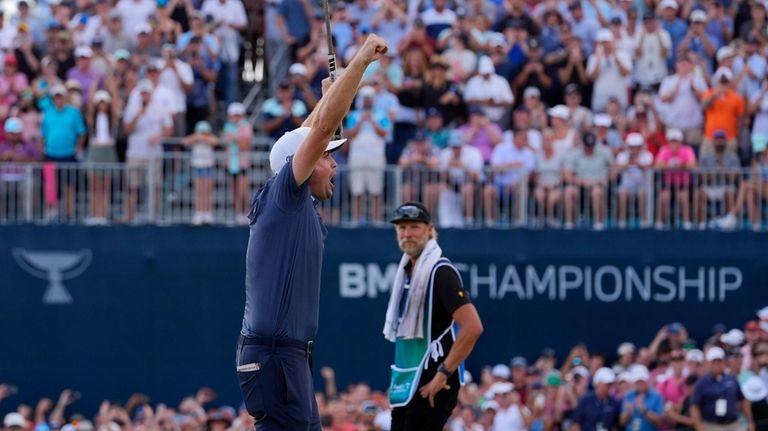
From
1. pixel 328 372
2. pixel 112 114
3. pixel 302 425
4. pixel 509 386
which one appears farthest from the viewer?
pixel 112 114

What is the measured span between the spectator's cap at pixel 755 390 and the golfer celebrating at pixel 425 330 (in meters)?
7.35

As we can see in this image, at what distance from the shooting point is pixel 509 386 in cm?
1764

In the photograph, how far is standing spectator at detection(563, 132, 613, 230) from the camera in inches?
759

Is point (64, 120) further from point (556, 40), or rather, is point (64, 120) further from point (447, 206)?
point (556, 40)

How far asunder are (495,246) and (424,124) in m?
1.85

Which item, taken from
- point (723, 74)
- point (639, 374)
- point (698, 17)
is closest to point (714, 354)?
point (639, 374)

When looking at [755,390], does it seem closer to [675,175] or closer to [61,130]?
[675,175]

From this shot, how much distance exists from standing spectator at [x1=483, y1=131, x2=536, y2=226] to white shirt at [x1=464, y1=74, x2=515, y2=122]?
830 millimetres

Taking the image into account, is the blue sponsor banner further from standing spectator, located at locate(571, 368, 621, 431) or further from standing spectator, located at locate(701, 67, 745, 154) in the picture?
standing spectator, located at locate(571, 368, 621, 431)

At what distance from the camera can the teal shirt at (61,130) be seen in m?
19.7

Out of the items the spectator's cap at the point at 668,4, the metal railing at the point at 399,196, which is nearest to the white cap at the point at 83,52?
the metal railing at the point at 399,196

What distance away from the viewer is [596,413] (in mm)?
17438

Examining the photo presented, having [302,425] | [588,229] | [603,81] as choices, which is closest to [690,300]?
[588,229]

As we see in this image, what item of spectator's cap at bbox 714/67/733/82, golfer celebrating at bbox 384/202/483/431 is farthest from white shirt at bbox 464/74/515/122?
golfer celebrating at bbox 384/202/483/431
